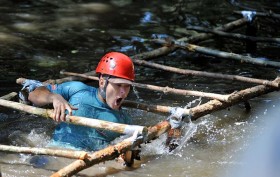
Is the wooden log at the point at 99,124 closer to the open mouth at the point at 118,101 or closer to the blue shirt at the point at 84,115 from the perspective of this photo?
the blue shirt at the point at 84,115

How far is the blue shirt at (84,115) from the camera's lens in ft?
15.0

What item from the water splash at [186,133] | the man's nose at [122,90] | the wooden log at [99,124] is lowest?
the water splash at [186,133]

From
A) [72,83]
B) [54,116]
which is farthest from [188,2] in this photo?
[54,116]

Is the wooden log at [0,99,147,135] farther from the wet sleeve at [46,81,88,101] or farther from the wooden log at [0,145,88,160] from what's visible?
the wet sleeve at [46,81,88,101]

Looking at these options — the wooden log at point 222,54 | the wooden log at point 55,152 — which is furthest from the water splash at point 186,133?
the wooden log at point 222,54

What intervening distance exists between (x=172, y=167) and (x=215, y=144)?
790 millimetres

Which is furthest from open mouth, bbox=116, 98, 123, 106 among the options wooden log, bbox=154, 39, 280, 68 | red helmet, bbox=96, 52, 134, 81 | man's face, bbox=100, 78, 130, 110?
wooden log, bbox=154, 39, 280, 68

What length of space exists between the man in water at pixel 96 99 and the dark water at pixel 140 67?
0.82 ft

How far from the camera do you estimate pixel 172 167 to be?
4492 mm

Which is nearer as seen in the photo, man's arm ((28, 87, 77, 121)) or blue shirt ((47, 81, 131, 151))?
man's arm ((28, 87, 77, 121))

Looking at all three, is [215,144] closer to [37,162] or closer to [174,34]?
[37,162]

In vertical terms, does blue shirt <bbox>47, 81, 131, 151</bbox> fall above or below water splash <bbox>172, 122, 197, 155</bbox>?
above

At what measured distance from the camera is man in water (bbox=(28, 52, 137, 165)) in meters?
4.43

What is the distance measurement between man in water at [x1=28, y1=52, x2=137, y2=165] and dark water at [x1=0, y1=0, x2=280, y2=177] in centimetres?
25
